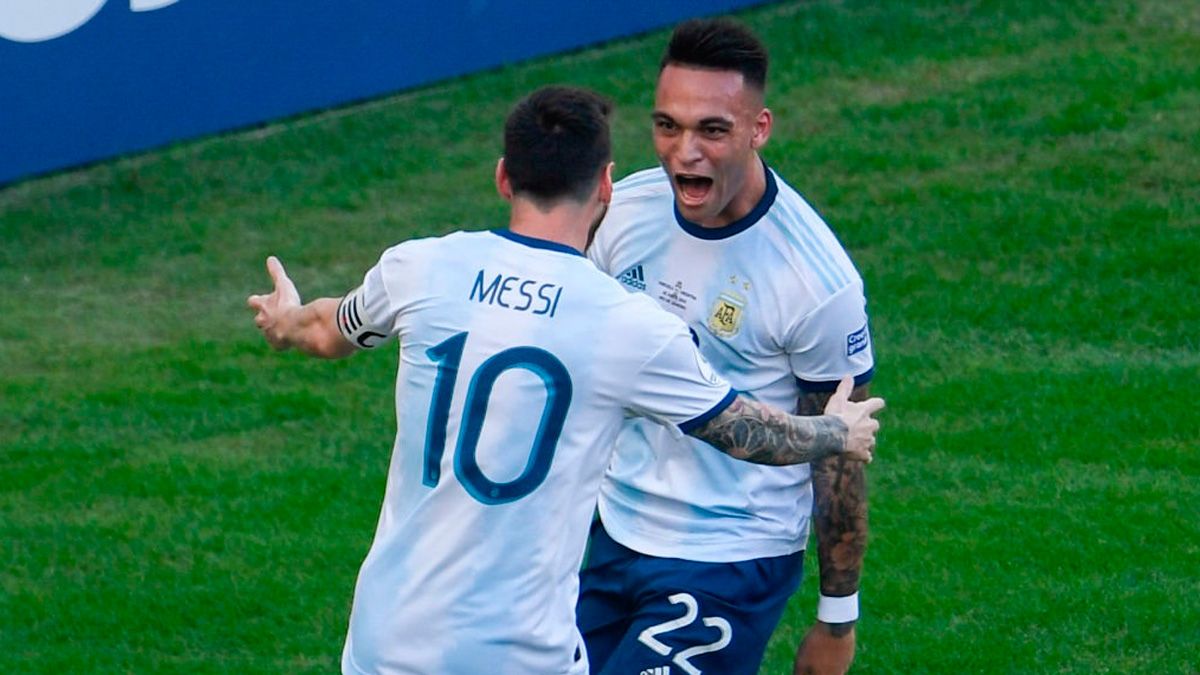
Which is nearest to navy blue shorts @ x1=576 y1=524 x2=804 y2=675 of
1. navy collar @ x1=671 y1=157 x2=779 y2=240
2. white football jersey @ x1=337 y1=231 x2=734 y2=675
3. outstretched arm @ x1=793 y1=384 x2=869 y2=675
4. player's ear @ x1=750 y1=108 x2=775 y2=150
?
outstretched arm @ x1=793 y1=384 x2=869 y2=675

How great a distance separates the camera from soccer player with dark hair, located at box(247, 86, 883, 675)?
157 inches

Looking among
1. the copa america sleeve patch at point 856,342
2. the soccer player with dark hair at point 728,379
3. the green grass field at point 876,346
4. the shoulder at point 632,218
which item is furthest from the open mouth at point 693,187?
the green grass field at point 876,346

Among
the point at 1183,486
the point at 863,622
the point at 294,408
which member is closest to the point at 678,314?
the point at 863,622

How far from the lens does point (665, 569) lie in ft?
16.0

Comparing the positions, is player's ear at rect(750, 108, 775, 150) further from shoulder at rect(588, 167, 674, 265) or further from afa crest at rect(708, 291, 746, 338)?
afa crest at rect(708, 291, 746, 338)

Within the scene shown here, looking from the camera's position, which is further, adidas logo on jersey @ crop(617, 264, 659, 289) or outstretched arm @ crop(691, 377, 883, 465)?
adidas logo on jersey @ crop(617, 264, 659, 289)

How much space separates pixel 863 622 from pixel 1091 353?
332 centimetres

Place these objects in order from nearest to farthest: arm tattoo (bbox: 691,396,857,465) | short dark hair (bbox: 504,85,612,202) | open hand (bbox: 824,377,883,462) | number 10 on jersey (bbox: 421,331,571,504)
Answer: number 10 on jersey (bbox: 421,331,571,504) → short dark hair (bbox: 504,85,612,202) → arm tattoo (bbox: 691,396,857,465) → open hand (bbox: 824,377,883,462)

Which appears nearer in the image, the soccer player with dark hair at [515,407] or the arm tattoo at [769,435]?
the soccer player with dark hair at [515,407]

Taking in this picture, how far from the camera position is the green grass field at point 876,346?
7.16 metres

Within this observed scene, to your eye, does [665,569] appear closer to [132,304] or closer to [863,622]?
[863,622]

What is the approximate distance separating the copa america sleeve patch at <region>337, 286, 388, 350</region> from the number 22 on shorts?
108 centimetres

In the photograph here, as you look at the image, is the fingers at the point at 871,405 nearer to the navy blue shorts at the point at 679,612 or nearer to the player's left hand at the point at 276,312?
the navy blue shorts at the point at 679,612

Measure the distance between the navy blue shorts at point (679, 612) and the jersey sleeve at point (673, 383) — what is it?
0.82 m
